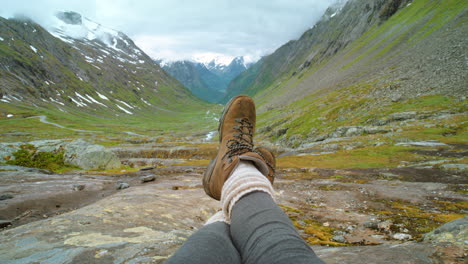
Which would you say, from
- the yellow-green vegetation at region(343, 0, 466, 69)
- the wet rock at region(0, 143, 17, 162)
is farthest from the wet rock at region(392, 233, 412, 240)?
the yellow-green vegetation at region(343, 0, 466, 69)

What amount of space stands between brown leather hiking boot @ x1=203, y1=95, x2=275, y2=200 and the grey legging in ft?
3.94

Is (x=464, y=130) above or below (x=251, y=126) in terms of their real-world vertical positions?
below

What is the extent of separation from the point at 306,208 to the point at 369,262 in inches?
221

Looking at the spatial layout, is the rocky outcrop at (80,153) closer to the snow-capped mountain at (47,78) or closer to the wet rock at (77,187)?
the wet rock at (77,187)

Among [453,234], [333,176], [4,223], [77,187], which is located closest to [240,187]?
[453,234]

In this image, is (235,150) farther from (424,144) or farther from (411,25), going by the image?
(411,25)

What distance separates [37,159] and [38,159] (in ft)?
0.58

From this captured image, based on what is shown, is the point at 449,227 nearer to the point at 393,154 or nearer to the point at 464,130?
the point at 393,154

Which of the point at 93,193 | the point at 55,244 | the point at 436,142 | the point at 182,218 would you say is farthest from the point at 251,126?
the point at 436,142

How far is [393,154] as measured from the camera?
77.7 feet

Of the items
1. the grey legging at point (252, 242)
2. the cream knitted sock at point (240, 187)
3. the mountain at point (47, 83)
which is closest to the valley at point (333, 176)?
the grey legging at point (252, 242)

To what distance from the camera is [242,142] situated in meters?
5.98

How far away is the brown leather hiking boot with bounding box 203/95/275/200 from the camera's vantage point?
4633mm

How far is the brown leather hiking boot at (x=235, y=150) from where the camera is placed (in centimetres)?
463
